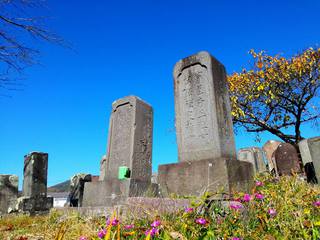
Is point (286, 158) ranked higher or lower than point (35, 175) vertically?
higher

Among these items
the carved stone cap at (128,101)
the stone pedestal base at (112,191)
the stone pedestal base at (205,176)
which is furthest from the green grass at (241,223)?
the carved stone cap at (128,101)

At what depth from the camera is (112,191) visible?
537 centimetres

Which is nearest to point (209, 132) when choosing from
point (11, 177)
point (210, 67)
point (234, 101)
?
point (210, 67)

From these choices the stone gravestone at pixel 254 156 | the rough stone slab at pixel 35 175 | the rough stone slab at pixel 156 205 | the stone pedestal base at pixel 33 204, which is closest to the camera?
the rough stone slab at pixel 156 205

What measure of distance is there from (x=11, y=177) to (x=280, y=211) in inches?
370

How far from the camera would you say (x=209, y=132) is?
4309 millimetres

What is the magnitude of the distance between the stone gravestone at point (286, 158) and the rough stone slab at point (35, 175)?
8.49 metres

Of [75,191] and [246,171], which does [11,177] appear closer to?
[75,191]

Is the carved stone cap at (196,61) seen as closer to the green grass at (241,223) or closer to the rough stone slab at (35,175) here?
the green grass at (241,223)

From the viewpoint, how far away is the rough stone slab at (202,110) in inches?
169

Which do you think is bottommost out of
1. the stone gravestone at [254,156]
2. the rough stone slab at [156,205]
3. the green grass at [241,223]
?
the green grass at [241,223]

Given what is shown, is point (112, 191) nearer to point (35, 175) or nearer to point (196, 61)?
point (196, 61)

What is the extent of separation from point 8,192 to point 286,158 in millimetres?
10131

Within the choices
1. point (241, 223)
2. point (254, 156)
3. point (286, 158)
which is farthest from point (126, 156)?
point (254, 156)
